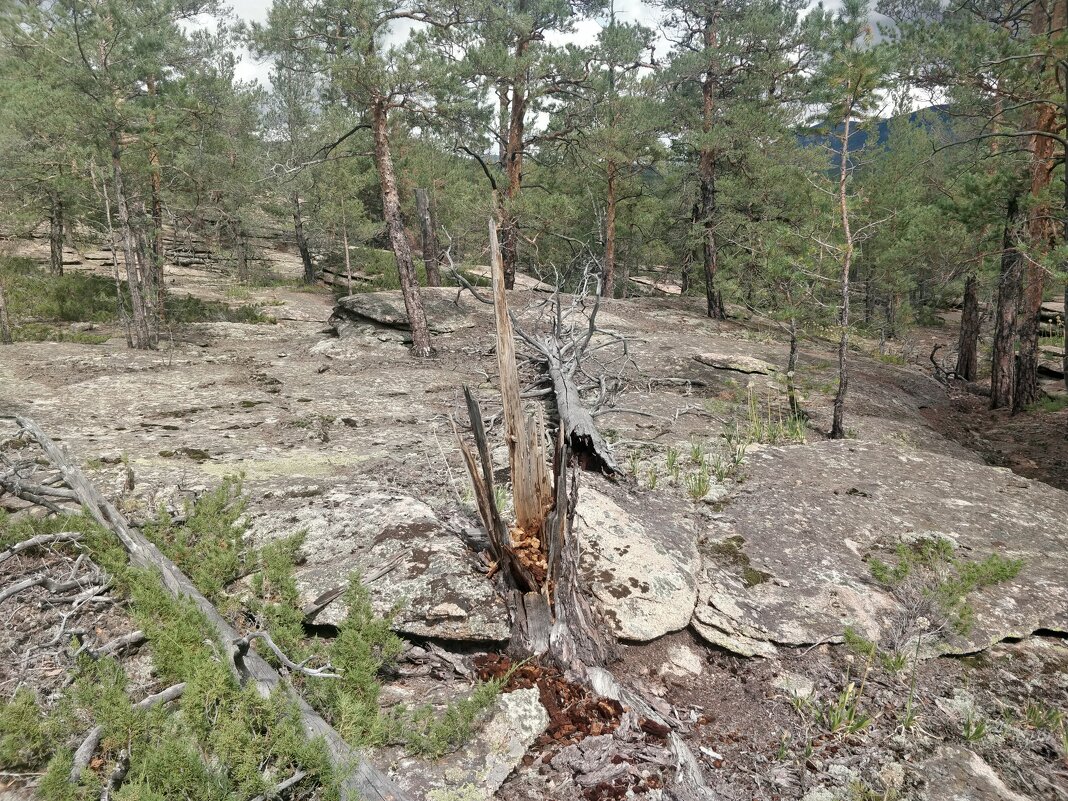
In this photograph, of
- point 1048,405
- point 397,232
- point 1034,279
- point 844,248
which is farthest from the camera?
point 397,232

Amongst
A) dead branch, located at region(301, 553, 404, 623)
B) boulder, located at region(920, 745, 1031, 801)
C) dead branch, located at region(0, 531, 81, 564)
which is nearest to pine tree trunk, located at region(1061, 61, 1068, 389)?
boulder, located at region(920, 745, 1031, 801)

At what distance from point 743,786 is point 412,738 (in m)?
1.73

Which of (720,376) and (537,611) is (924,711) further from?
(720,376)

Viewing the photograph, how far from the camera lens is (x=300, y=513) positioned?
4879 millimetres

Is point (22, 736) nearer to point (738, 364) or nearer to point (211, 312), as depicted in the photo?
point (738, 364)


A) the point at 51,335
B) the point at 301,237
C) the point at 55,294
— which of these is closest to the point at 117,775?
the point at 51,335

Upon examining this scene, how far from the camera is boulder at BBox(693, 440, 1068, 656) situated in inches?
164

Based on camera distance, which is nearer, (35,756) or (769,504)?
(35,756)

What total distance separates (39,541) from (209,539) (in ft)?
3.47

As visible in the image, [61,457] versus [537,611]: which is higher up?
[61,457]

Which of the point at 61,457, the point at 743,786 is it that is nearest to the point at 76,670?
the point at 61,457

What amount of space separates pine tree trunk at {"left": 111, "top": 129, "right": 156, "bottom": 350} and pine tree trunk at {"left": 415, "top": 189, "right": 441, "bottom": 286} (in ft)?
24.7

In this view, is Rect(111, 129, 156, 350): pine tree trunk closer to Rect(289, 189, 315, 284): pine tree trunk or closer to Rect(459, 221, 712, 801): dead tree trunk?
Rect(289, 189, 315, 284): pine tree trunk

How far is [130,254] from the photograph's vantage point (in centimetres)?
1227
